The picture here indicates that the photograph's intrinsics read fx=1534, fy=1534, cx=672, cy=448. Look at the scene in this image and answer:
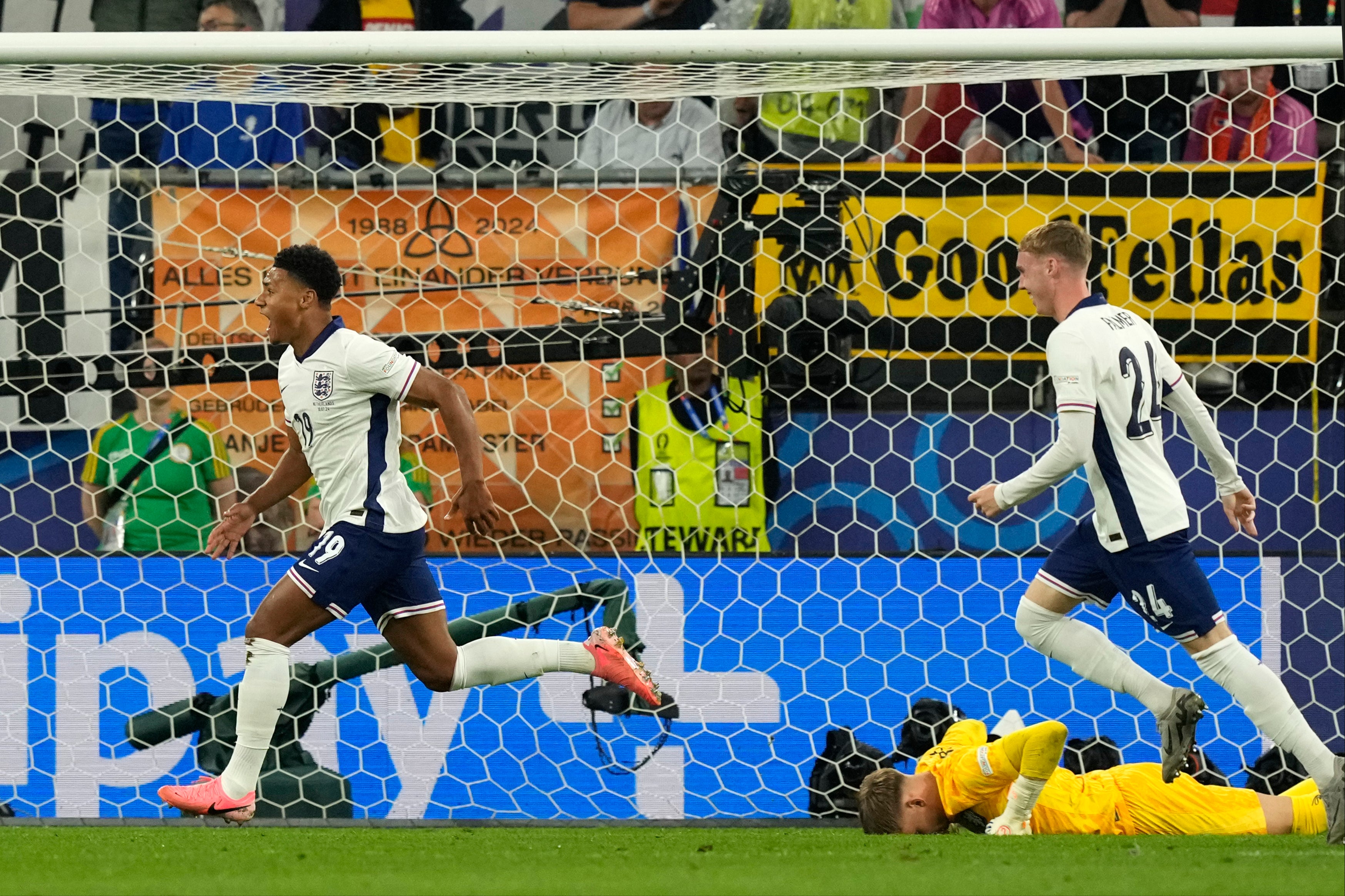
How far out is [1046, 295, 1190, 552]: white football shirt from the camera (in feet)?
12.7

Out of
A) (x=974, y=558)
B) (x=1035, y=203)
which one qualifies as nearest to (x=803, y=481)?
(x=974, y=558)

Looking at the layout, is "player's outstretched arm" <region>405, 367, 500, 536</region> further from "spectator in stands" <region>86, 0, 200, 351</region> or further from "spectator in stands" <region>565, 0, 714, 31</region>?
"spectator in stands" <region>565, 0, 714, 31</region>

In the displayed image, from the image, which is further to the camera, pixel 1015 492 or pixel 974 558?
pixel 974 558

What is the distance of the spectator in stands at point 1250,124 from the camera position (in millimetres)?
6102

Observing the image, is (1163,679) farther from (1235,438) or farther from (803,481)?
(803,481)

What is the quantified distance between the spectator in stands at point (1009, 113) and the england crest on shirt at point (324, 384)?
2.77 m

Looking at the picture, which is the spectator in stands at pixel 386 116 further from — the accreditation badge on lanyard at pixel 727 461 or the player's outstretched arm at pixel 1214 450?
the player's outstretched arm at pixel 1214 450

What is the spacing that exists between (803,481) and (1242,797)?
70.3 inches

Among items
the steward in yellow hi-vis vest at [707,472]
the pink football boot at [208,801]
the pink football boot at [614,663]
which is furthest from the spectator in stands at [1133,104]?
the pink football boot at [208,801]

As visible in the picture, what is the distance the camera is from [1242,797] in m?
4.44

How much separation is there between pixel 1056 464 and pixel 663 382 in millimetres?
1986

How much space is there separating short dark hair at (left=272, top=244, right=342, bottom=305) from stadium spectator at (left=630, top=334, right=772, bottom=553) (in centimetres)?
163

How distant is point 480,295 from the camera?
5773mm

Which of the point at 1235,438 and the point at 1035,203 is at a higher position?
the point at 1035,203
